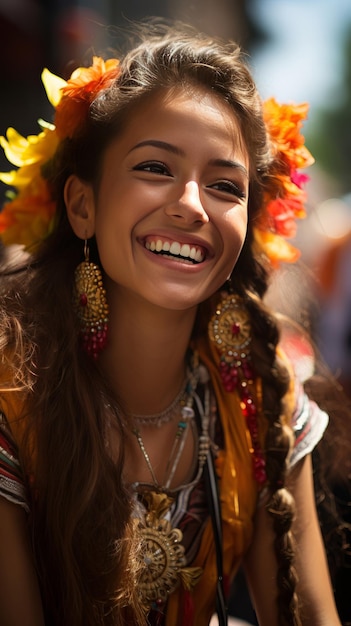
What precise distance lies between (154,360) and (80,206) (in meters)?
0.56

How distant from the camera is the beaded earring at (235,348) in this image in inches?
97.0

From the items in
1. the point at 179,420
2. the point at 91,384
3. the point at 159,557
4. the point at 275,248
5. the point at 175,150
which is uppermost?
the point at 175,150

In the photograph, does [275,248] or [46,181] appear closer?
[46,181]

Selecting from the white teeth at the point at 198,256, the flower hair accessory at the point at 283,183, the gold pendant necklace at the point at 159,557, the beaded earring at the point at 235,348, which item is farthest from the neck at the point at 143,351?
the flower hair accessory at the point at 283,183

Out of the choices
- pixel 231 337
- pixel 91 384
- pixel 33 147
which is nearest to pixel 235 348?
pixel 231 337

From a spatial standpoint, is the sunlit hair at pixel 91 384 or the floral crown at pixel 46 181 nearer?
the sunlit hair at pixel 91 384

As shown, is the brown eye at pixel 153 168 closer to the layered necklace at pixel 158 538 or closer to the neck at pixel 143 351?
the neck at pixel 143 351

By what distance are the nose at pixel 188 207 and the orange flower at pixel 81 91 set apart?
467 millimetres

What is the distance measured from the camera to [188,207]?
6.74ft

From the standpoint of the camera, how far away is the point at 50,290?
2314 mm

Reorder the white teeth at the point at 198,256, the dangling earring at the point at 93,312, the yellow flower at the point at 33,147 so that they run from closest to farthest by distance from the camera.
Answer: the white teeth at the point at 198,256 < the dangling earring at the point at 93,312 < the yellow flower at the point at 33,147

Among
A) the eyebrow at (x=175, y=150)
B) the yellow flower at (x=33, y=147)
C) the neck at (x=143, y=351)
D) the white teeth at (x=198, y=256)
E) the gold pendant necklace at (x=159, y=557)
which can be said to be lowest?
the gold pendant necklace at (x=159, y=557)

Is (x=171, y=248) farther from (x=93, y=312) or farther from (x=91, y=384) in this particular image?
(x=91, y=384)

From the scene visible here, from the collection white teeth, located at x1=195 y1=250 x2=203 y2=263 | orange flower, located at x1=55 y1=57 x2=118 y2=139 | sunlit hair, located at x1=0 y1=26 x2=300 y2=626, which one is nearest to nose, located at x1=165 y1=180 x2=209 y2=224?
white teeth, located at x1=195 y1=250 x2=203 y2=263
